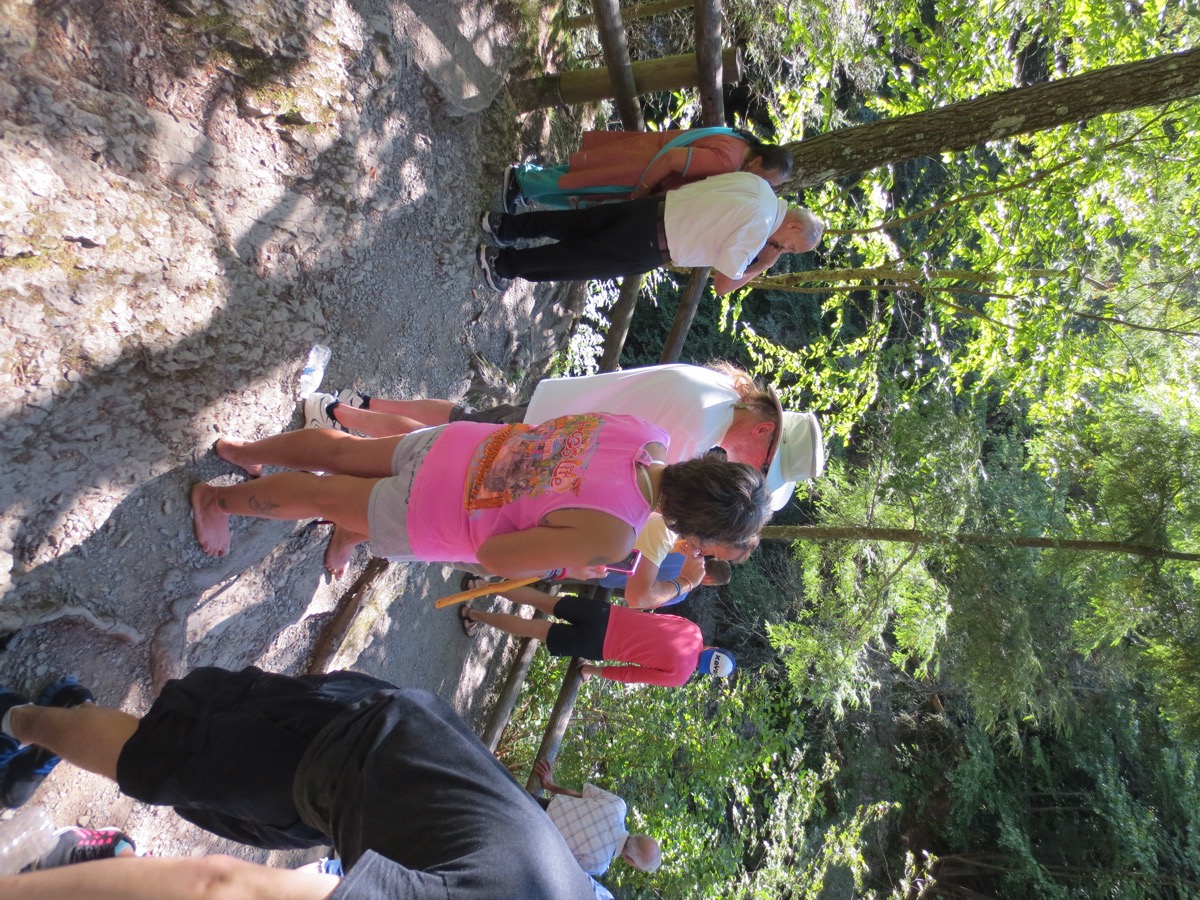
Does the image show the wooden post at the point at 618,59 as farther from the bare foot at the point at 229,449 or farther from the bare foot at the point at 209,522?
the bare foot at the point at 209,522

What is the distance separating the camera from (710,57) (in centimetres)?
473

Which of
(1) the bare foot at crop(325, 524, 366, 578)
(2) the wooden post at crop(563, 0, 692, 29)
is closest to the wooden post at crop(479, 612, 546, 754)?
(1) the bare foot at crop(325, 524, 366, 578)

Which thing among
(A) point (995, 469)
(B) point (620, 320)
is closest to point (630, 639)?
(B) point (620, 320)

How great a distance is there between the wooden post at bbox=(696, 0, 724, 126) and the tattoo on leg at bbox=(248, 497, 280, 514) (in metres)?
3.99

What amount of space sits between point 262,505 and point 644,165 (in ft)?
8.63

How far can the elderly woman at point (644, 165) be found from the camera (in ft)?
12.0

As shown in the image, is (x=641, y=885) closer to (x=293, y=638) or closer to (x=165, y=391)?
(x=293, y=638)

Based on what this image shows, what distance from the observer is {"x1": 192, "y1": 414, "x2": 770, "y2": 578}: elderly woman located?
2217 mm

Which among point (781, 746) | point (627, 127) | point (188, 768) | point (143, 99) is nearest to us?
point (188, 768)

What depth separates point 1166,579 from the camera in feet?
18.2

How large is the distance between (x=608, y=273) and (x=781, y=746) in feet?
18.3

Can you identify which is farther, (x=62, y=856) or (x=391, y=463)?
(x=391, y=463)

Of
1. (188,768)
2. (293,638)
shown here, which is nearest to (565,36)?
(293,638)

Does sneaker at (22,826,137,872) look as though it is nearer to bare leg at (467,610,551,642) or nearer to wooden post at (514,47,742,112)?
bare leg at (467,610,551,642)
